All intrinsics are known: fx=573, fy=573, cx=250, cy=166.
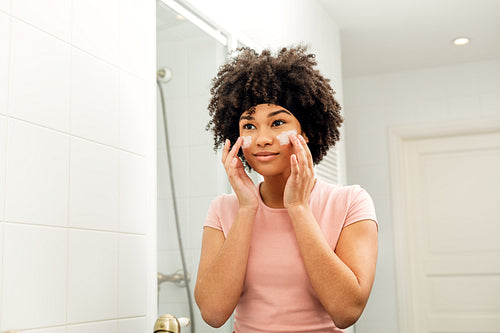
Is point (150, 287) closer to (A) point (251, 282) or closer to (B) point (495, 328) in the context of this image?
(A) point (251, 282)

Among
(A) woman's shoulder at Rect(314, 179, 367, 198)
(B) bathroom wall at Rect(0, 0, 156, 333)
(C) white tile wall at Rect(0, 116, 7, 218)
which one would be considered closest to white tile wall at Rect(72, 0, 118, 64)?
(B) bathroom wall at Rect(0, 0, 156, 333)

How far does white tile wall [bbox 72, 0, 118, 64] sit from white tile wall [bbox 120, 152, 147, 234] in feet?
0.76

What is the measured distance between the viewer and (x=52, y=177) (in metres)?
1.07

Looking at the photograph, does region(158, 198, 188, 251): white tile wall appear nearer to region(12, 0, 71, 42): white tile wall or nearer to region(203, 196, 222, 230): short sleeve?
region(203, 196, 222, 230): short sleeve

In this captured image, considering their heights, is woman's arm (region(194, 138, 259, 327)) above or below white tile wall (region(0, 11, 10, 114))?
below

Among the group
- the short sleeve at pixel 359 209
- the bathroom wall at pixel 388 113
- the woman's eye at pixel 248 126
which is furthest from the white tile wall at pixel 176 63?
the bathroom wall at pixel 388 113

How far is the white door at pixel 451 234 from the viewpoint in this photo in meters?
3.40

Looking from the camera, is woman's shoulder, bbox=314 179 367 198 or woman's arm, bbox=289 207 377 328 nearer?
woman's arm, bbox=289 207 377 328

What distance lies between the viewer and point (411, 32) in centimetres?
313

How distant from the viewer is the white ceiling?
9.27ft

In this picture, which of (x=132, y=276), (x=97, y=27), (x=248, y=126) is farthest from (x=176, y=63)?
(x=132, y=276)

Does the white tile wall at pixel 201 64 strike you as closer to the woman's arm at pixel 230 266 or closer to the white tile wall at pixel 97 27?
the white tile wall at pixel 97 27

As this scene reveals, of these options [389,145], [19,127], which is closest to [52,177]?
[19,127]

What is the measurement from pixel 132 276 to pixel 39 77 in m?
0.49
